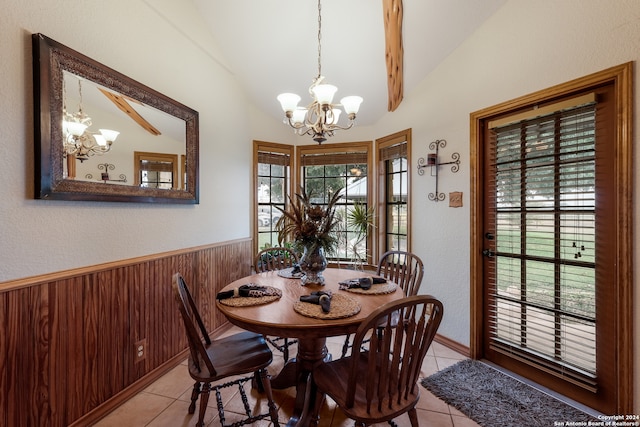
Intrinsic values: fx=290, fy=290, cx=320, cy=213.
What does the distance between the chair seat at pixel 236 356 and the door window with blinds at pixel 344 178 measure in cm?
215

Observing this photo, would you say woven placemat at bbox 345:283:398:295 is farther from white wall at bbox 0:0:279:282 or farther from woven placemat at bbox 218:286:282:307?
white wall at bbox 0:0:279:282

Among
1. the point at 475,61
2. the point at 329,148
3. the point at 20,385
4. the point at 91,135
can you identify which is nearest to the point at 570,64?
the point at 475,61

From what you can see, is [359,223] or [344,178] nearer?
[359,223]

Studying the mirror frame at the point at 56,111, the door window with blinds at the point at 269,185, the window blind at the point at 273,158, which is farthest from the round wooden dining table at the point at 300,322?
the window blind at the point at 273,158

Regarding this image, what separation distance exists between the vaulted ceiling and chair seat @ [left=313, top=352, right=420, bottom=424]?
9.02 feet

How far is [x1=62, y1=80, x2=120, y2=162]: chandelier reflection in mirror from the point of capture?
1651mm

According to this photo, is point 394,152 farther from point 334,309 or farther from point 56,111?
point 56,111

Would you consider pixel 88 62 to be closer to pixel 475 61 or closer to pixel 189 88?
pixel 189 88

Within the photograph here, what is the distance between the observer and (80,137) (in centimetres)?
173

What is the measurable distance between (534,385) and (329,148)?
3.22 metres

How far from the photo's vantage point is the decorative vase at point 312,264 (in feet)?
6.67

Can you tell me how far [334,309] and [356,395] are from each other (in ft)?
1.31

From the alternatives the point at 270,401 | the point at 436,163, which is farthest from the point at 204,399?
the point at 436,163

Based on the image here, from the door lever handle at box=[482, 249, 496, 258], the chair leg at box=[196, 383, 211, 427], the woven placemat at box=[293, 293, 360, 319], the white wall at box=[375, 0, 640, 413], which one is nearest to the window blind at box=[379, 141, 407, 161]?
the white wall at box=[375, 0, 640, 413]
